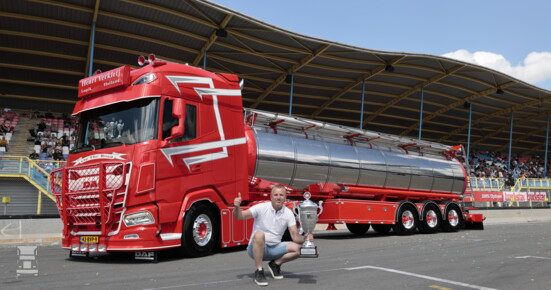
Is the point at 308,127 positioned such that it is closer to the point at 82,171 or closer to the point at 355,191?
the point at 355,191

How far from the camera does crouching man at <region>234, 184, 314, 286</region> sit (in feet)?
19.7

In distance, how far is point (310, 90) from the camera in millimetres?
36562

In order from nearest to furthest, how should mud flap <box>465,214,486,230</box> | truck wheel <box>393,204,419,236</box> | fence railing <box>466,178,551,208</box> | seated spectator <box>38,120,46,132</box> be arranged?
1. truck wheel <box>393,204,419,236</box>
2. mud flap <box>465,214,486,230</box>
3. seated spectator <box>38,120,46,132</box>
4. fence railing <box>466,178,551,208</box>

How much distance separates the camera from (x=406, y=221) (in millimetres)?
15789

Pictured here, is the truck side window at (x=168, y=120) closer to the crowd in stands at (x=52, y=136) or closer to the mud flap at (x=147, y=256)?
the mud flap at (x=147, y=256)

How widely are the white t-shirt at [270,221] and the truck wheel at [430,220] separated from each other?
449 inches

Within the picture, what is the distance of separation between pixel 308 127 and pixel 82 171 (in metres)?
6.68

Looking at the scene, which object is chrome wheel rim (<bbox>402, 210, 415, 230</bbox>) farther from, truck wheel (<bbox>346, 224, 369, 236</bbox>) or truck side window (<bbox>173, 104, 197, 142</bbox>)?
truck side window (<bbox>173, 104, 197, 142</bbox>)

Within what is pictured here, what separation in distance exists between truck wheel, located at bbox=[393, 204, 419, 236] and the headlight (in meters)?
9.57

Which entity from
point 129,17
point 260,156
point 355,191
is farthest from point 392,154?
point 129,17

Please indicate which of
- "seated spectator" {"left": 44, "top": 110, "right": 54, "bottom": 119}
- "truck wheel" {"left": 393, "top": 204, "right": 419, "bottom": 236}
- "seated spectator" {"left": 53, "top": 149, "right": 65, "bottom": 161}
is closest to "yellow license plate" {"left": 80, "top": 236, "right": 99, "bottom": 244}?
"truck wheel" {"left": 393, "top": 204, "right": 419, "bottom": 236}

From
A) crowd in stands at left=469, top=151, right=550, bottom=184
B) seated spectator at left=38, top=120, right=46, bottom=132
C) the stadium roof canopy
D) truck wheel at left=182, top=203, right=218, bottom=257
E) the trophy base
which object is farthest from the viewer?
crowd in stands at left=469, top=151, right=550, bottom=184

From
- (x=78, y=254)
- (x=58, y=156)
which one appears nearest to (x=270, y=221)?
(x=78, y=254)

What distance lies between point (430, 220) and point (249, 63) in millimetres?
17230
